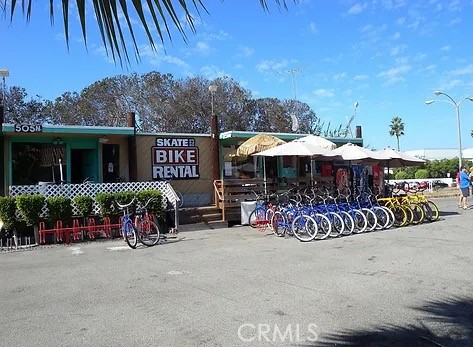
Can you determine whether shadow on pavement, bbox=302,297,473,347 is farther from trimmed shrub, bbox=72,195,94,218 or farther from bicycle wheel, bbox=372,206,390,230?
trimmed shrub, bbox=72,195,94,218

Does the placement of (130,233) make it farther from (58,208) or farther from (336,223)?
(336,223)

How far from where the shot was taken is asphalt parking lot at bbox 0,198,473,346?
4.77 metres

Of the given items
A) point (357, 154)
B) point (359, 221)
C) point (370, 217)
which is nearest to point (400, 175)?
point (357, 154)

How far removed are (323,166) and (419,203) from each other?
594 cm

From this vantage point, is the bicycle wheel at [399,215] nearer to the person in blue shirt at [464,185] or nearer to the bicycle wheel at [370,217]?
the bicycle wheel at [370,217]

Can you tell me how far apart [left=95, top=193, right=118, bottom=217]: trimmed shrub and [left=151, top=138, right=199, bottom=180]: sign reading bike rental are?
4130 mm

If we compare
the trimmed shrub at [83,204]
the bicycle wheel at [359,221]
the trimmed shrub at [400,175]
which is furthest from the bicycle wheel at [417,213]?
the trimmed shrub at [400,175]

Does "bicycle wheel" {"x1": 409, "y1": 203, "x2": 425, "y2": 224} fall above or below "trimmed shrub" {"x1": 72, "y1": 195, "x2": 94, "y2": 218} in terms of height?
below

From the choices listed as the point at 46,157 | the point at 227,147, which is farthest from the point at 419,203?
the point at 46,157

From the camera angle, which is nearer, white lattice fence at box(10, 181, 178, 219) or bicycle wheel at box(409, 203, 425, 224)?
white lattice fence at box(10, 181, 178, 219)

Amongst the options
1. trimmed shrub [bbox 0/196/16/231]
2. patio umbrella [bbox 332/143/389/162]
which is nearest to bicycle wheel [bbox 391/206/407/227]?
patio umbrella [bbox 332/143/389/162]

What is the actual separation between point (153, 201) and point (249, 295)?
8654 millimetres

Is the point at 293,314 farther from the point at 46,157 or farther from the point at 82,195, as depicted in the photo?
the point at 46,157

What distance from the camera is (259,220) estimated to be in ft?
46.1
